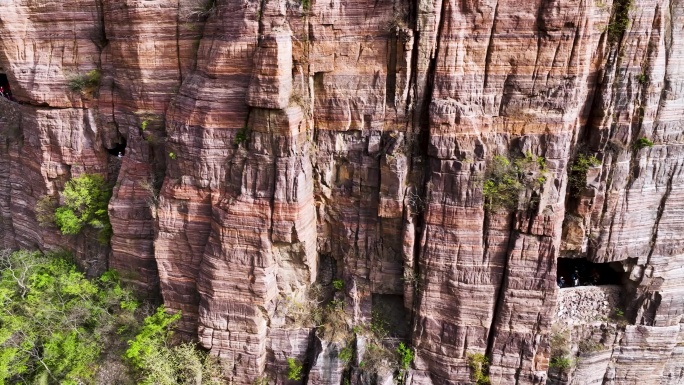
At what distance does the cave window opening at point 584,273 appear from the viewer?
1429 cm

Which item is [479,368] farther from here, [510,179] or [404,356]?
[510,179]

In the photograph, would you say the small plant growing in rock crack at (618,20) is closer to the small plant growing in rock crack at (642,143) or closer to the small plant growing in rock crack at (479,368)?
the small plant growing in rock crack at (642,143)

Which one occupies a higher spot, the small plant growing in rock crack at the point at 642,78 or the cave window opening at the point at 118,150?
the small plant growing in rock crack at the point at 642,78

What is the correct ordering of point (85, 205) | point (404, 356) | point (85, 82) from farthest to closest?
1. point (85, 205)
2. point (85, 82)
3. point (404, 356)

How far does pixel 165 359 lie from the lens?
13.0 m

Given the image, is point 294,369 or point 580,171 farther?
point 294,369

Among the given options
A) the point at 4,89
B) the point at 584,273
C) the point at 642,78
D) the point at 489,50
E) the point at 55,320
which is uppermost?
the point at 489,50

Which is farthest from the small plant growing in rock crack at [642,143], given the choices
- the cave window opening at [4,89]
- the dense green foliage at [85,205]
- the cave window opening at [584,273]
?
the cave window opening at [4,89]

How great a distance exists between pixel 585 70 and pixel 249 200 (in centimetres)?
1034

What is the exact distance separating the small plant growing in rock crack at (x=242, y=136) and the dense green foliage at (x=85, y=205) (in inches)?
253

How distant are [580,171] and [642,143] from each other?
6.24ft

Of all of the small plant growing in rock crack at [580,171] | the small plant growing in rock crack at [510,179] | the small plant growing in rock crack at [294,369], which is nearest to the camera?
the small plant growing in rock crack at [510,179]

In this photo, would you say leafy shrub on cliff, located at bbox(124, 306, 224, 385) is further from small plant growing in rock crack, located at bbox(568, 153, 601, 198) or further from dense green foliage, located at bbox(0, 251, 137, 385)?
small plant growing in rock crack, located at bbox(568, 153, 601, 198)

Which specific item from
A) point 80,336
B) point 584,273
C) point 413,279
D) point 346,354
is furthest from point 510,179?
point 80,336
